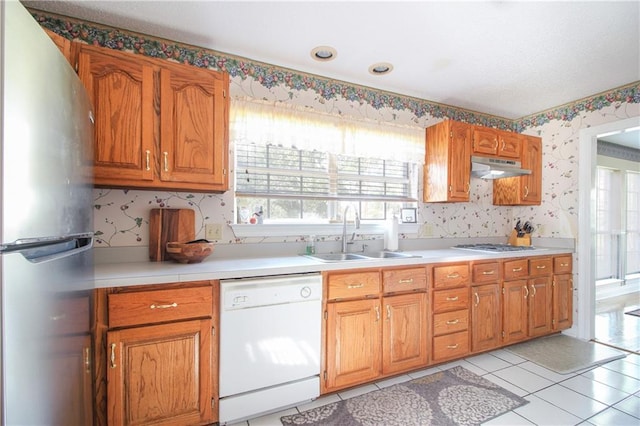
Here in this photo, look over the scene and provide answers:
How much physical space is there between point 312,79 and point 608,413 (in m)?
3.12

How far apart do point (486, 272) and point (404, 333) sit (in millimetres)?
987

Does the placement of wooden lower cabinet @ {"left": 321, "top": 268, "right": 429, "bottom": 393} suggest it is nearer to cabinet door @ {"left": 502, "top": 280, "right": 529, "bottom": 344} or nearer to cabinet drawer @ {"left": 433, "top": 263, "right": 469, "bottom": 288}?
cabinet drawer @ {"left": 433, "top": 263, "right": 469, "bottom": 288}

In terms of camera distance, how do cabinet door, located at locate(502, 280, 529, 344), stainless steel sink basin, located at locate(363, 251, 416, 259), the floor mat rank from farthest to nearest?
cabinet door, located at locate(502, 280, 529, 344) → stainless steel sink basin, located at locate(363, 251, 416, 259) → the floor mat

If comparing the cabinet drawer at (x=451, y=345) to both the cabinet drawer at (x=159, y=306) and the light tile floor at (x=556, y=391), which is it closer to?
the light tile floor at (x=556, y=391)

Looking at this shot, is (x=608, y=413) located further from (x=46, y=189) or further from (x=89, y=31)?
(x=89, y=31)

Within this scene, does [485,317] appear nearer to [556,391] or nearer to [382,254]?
[556,391]

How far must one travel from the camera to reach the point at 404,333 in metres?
2.23

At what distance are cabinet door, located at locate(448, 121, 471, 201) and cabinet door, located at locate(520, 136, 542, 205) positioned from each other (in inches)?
33.8

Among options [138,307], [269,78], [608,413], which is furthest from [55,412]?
[608,413]

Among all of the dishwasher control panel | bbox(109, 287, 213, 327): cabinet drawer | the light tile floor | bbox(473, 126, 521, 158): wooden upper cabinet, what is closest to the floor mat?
the light tile floor

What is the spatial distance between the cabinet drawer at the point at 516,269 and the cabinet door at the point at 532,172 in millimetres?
828

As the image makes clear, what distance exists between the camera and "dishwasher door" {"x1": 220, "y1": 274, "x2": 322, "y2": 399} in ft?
5.51

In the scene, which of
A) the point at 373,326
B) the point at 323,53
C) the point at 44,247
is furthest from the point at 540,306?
the point at 44,247

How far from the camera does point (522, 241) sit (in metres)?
3.46
